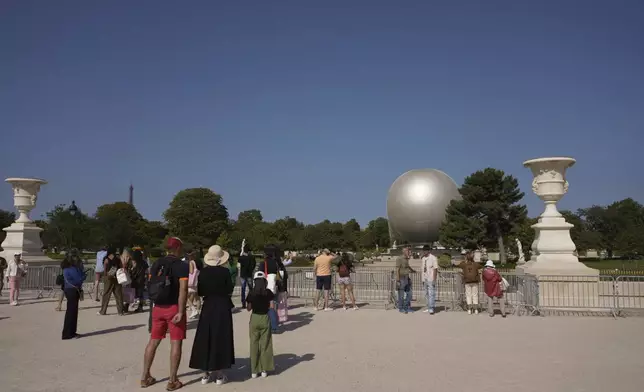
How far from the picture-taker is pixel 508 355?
786cm

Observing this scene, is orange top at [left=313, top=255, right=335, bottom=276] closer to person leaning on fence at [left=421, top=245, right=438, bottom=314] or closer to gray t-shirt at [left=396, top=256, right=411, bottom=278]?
gray t-shirt at [left=396, top=256, right=411, bottom=278]

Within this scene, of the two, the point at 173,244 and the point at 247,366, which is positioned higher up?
the point at 173,244

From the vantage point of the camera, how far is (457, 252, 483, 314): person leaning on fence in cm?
1281

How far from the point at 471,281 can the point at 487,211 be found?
3080 centimetres

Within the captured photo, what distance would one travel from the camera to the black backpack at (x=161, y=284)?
19.6 ft

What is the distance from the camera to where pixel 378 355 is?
786 cm

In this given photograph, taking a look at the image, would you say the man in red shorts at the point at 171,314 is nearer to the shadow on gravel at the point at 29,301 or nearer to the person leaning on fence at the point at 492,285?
the person leaning on fence at the point at 492,285

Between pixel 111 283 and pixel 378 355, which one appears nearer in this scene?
pixel 378 355

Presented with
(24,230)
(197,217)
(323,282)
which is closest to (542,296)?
(323,282)

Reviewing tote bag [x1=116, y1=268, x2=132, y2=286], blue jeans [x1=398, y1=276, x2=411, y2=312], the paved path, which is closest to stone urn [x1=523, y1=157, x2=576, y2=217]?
the paved path

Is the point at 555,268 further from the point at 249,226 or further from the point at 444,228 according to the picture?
the point at 249,226

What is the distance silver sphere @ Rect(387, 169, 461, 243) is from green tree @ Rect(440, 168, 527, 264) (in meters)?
17.4

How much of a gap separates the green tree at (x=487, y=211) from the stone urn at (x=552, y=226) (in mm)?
26227

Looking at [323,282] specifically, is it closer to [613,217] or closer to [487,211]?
[487,211]
